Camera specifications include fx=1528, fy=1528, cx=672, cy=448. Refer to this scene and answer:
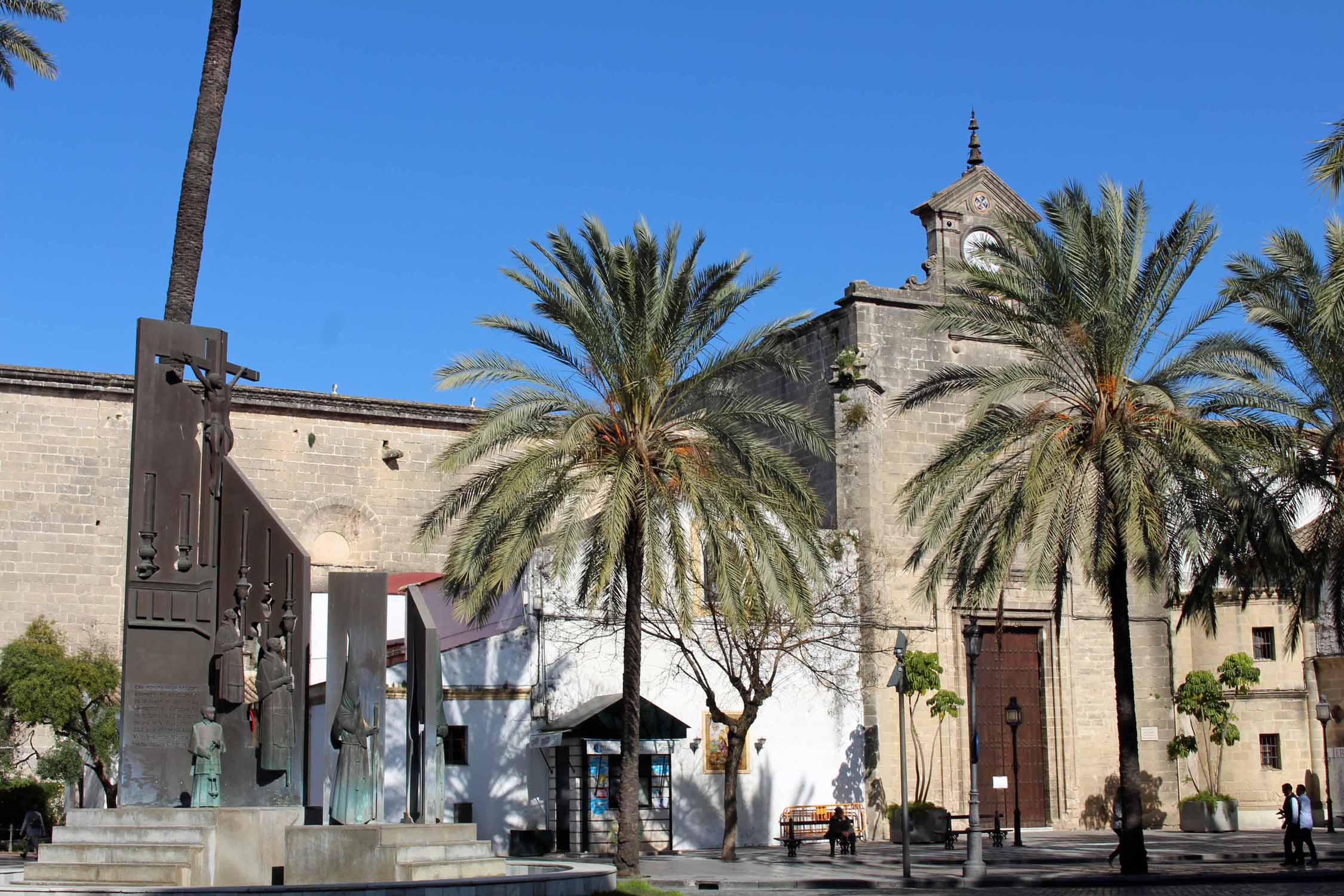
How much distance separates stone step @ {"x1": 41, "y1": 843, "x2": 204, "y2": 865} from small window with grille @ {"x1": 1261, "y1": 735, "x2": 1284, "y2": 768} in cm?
2813

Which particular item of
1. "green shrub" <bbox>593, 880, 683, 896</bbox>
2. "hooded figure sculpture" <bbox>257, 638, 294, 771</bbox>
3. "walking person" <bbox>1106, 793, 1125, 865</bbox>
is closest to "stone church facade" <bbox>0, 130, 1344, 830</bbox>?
"walking person" <bbox>1106, 793, 1125, 865</bbox>

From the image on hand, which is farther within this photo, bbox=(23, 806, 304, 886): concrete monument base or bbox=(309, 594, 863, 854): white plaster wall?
bbox=(309, 594, 863, 854): white plaster wall

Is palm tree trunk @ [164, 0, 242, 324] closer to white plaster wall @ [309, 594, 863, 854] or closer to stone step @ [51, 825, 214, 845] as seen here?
stone step @ [51, 825, 214, 845]

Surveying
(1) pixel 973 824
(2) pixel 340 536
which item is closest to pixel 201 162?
(1) pixel 973 824

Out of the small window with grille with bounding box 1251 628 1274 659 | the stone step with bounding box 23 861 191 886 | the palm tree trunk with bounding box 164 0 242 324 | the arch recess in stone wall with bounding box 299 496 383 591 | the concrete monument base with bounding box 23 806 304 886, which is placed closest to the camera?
the stone step with bounding box 23 861 191 886

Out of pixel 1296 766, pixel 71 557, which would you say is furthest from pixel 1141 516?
pixel 71 557

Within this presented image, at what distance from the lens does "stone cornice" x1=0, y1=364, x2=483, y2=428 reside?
110 ft

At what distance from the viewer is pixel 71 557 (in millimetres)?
33031

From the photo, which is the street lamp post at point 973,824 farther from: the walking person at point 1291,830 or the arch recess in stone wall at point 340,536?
the arch recess in stone wall at point 340,536

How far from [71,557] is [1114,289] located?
23076 mm

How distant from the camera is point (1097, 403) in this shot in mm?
21281

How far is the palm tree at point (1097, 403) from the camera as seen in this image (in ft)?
66.7

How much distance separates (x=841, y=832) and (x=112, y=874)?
48.9 ft

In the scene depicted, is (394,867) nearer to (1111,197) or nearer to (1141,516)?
(1141,516)
